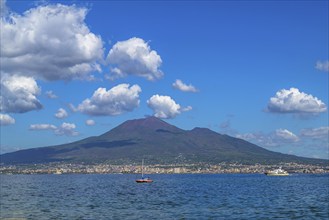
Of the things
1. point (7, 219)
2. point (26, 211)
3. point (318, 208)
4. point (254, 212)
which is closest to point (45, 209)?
point (26, 211)

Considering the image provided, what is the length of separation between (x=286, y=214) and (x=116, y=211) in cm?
2841

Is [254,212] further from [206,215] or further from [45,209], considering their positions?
[45,209]

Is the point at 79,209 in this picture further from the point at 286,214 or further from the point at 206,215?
Answer: the point at 286,214

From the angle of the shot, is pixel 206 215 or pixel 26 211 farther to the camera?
pixel 26 211

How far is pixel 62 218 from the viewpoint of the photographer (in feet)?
246

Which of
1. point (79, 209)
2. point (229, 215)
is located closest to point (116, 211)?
point (79, 209)

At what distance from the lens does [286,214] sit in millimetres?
81438

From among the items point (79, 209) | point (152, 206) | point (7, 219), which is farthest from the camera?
point (152, 206)

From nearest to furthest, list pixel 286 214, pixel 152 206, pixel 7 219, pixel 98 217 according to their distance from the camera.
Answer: pixel 7 219, pixel 98 217, pixel 286 214, pixel 152 206

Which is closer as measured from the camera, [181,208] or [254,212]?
[254,212]

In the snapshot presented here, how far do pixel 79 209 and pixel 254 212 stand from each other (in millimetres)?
30730

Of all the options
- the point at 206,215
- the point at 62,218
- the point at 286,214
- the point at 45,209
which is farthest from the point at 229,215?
the point at 45,209

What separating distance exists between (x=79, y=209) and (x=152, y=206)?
14.6m

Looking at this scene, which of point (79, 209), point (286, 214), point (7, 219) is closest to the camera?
point (7, 219)
